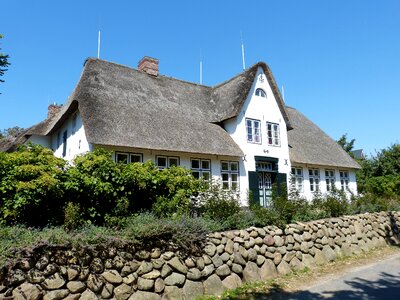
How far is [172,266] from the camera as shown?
7105 millimetres

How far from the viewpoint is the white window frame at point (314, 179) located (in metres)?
22.1

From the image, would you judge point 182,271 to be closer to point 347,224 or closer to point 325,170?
point 347,224

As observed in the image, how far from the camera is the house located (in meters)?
14.6

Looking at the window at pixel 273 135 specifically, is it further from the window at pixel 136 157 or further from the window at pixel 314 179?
the window at pixel 136 157

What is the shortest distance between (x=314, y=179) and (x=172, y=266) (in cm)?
1731

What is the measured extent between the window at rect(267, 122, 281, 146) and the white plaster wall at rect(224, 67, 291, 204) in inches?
9.2

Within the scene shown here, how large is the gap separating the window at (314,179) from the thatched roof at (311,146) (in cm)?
81

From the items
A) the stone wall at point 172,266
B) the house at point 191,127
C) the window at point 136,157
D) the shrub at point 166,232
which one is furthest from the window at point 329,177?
the shrub at point 166,232

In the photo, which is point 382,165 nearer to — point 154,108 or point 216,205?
point 154,108

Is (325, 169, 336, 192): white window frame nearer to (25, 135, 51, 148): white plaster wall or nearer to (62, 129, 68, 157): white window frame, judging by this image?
(62, 129, 68, 157): white window frame

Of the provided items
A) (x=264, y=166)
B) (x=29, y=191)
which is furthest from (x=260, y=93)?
(x=29, y=191)

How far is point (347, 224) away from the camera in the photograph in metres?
12.2

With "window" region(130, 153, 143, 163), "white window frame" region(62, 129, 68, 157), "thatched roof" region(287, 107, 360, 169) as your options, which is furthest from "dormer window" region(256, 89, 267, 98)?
"white window frame" region(62, 129, 68, 157)

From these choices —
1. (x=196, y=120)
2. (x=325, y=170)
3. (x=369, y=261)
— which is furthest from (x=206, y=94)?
(x=369, y=261)
